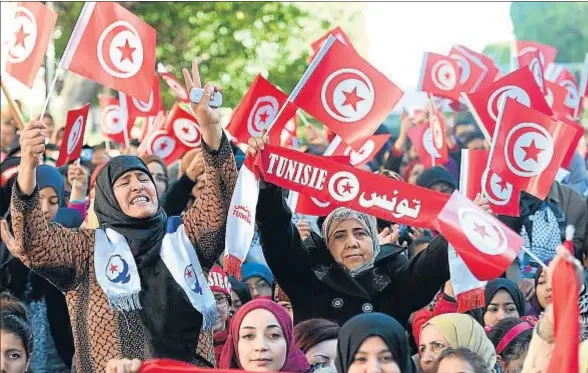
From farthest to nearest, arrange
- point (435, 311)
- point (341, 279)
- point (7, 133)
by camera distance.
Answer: point (7, 133)
point (435, 311)
point (341, 279)

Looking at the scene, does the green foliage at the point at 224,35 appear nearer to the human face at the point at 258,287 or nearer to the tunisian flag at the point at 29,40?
the tunisian flag at the point at 29,40

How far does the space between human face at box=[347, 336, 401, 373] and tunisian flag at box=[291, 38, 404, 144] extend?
2.34m

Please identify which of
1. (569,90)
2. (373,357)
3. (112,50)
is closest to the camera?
(373,357)

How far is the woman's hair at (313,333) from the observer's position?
6.12m

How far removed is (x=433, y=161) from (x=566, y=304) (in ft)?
21.1

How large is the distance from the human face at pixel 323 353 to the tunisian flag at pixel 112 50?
98.2 inches

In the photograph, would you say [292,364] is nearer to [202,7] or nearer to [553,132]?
[553,132]

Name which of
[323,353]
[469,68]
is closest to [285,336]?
[323,353]

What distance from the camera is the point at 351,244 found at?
667cm

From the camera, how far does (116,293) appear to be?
5777 mm

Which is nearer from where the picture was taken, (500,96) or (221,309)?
(221,309)

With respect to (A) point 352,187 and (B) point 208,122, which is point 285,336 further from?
(B) point 208,122

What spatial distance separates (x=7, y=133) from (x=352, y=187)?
6.34 m

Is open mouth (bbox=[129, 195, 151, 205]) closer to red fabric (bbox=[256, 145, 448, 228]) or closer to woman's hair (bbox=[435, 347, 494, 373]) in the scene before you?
red fabric (bbox=[256, 145, 448, 228])
